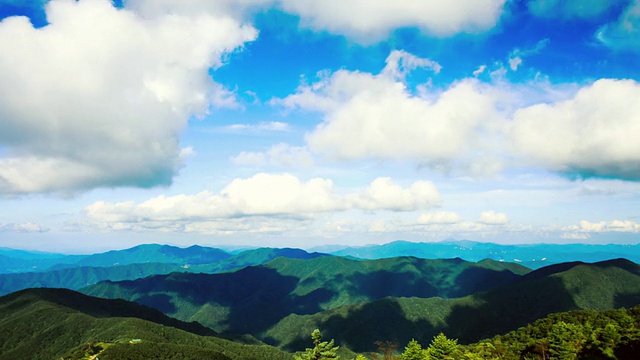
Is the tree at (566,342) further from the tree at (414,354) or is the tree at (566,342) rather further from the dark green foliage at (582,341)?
the tree at (414,354)

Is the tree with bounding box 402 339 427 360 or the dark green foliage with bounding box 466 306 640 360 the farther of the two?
the dark green foliage with bounding box 466 306 640 360

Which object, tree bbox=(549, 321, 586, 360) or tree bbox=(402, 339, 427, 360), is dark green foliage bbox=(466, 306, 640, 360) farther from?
tree bbox=(402, 339, 427, 360)

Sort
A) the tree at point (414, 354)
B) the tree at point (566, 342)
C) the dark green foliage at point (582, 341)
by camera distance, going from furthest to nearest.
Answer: the tree at point (566, 342)
the dark green foliage at point (582, 341)
the tree at point (414, 354)

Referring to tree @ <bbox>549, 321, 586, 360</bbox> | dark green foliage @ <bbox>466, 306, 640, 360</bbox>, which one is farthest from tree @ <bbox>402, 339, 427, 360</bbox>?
dark green foliage @ <bbox>466, 306, 640, 360</bbox>

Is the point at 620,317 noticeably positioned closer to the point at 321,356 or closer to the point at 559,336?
the point at 559,336

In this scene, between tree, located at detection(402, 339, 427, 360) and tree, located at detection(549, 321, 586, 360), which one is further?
tree, located at detection(549, 321, 586, 360)

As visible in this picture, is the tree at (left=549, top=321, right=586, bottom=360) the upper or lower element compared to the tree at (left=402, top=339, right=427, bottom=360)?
lower

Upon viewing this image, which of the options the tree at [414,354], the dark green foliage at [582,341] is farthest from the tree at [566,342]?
the tree at [414,354]

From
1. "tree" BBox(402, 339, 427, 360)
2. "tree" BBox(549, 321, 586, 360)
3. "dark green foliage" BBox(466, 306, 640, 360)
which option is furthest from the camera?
"tree" BBox(549, 321, 586, 360)

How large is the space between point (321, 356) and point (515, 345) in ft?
439

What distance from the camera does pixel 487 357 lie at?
424 feet

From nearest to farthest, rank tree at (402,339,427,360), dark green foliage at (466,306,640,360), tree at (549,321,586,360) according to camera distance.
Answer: tree at (402,339,427,360) < dark green foliage at (466,306,640,360) < tree at (549,321,586,360)

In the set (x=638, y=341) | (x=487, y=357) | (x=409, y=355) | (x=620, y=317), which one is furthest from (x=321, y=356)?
(x=620, y=317)

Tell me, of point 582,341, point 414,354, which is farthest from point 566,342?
point 414,354
